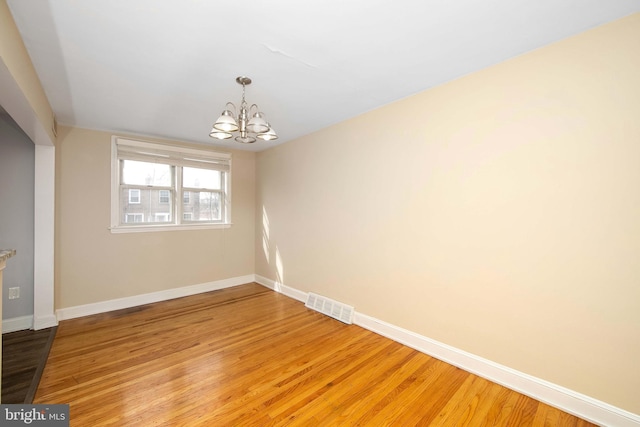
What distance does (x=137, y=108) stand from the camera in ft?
9.55

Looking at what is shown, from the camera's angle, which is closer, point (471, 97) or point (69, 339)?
point (471, 97)

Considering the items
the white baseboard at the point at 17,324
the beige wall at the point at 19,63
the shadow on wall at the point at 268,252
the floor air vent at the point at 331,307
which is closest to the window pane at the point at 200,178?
the shadow on wall at the point at 268,252

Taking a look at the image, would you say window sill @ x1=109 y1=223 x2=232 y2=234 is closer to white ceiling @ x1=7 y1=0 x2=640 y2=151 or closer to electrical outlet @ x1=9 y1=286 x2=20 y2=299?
electrical outlet @ x1=9 y1=286 x2=20 y2=299

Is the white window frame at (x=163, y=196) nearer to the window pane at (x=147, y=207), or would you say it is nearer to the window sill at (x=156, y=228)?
the window pane at (x=147, y=207)

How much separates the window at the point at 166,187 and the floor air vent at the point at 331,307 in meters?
2.11

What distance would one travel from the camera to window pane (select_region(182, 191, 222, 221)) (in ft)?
14.4

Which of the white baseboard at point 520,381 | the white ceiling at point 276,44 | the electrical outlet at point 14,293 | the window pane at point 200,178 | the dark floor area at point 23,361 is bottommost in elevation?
the dark floor area at point 23,361

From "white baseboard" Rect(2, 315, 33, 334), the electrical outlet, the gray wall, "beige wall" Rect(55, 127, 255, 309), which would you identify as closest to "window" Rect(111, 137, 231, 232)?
"beige wall" Rect(55, 127, 255, 309)

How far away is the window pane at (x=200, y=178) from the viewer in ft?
14.2

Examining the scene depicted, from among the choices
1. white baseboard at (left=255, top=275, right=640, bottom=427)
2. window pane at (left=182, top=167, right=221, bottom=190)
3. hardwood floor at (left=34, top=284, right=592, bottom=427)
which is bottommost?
hardwood floor at (left=34, top=284, right=592, bottom=427)

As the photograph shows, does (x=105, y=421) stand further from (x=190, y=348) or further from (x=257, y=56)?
(x=257, y=56)

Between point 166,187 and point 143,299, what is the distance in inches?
66.6

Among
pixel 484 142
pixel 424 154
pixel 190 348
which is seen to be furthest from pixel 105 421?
pixel 484 142

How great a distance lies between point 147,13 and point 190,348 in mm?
2769
